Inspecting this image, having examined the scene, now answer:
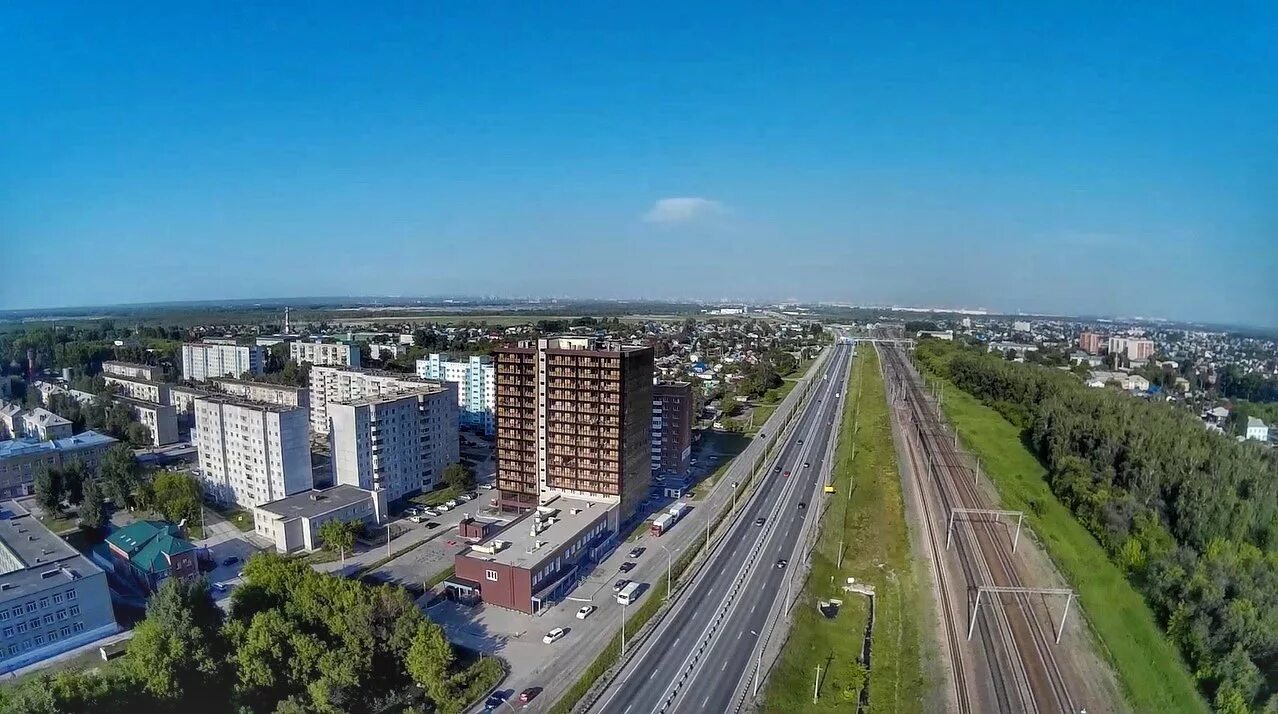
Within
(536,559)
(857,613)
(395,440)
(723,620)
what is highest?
(395,440)

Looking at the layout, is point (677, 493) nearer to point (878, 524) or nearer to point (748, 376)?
point (878, 524)

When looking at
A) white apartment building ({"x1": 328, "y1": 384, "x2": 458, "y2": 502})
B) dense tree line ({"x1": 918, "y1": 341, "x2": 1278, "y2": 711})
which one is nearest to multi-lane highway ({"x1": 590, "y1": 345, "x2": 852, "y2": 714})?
dense tree line ({"x1": 918, "y1": 341, "x2": 1278, "y2": 711})

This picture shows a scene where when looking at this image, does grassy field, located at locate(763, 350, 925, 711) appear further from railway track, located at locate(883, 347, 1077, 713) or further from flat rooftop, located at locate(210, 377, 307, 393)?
flat rooftop, located at locate(210, 377, 307, 393)

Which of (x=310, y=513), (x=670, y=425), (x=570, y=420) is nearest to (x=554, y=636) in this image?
(x=570, y=420)

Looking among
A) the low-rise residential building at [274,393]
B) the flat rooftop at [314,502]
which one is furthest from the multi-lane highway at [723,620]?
the low-rise residential building at [274,393]

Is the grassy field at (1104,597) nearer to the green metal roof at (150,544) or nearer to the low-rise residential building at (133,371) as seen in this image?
the green metal roof at (150,544)

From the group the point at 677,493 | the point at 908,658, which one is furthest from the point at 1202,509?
the point at 677,493

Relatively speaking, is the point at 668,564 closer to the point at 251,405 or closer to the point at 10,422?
the point at 251,405
